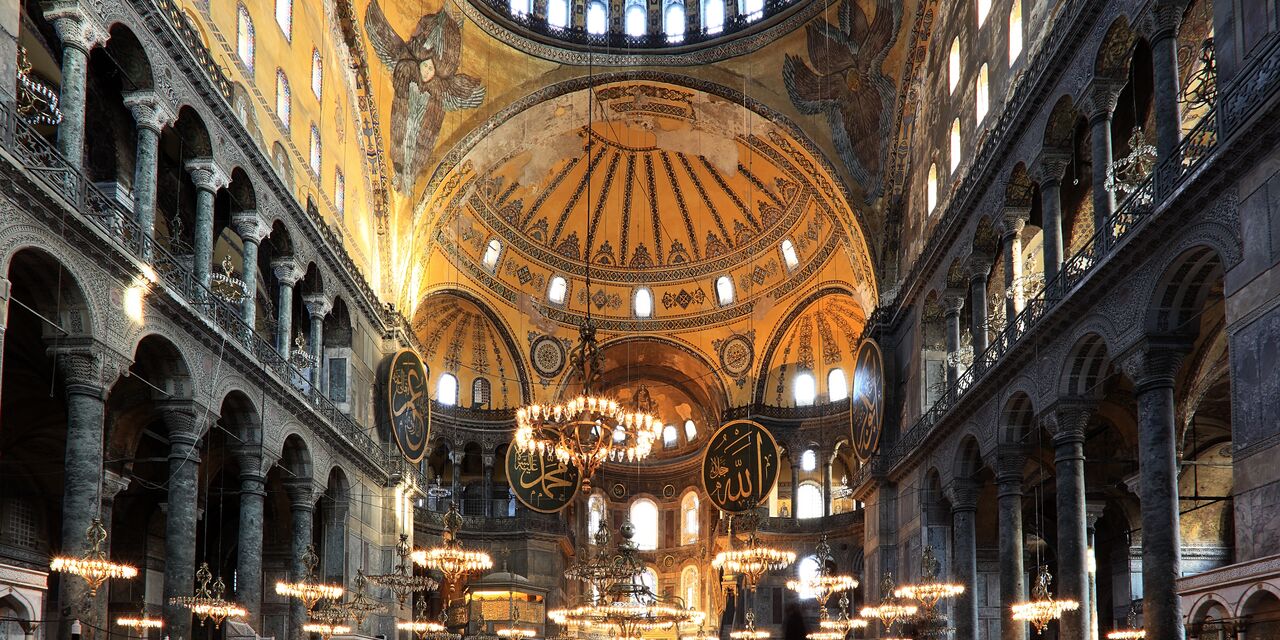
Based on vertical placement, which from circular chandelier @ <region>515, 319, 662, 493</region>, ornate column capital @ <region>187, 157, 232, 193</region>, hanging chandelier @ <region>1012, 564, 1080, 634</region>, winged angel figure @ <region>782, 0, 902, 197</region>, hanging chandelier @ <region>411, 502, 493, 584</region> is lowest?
hanging chandelier @ <region>1012, 564, 1080, 634</region>

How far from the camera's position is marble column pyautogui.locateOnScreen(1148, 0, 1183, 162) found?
12398mm

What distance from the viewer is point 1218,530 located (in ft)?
71.1

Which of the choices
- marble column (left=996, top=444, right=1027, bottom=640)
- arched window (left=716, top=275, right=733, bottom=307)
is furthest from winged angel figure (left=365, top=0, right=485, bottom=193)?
marble column (left=996, top=444, right=1027, bottom=640)

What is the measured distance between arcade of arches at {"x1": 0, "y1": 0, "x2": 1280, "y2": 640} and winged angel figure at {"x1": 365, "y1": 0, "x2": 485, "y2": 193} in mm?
96

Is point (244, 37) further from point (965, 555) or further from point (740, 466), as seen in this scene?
point (965, 555)

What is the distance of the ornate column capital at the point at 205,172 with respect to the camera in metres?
16.2

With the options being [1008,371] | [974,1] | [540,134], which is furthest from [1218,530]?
[540,134]

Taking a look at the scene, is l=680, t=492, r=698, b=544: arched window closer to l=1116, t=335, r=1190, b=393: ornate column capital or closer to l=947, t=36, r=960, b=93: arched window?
l=947, t=36, r=960, b=93: arched window

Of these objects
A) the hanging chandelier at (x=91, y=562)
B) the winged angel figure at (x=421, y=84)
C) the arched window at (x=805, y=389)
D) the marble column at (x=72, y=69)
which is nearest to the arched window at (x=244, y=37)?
the marble column at (x=72, y=69)

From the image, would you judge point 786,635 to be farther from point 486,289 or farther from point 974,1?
point 974,1

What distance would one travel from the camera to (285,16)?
781 inches

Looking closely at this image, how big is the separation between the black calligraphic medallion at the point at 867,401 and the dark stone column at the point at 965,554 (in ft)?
15.2

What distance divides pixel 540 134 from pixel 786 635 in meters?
15.3

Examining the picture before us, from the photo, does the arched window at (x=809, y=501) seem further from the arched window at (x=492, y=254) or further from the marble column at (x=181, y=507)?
the marble column at (x=181, y=507)
